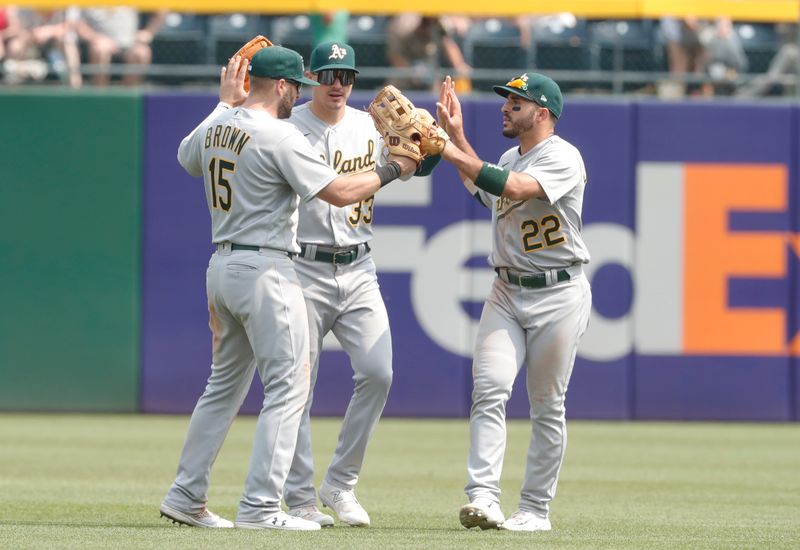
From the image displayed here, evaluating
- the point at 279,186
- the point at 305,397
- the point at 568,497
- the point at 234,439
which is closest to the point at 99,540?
the point at 305,397

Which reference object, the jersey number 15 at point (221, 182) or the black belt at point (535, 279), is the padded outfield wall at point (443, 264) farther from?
the jersey number 15 at point (221, 182)

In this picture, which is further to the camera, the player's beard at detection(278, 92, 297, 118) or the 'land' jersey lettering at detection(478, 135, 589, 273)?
the 'land' jersey lettering at detection(478, 135, 589, 273)

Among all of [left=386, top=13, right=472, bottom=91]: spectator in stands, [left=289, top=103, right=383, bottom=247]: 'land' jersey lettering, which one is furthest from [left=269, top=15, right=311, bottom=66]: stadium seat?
[left=289, top=103, right=383, bottom=247]: 'land' jersey lettering

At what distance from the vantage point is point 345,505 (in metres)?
6.98

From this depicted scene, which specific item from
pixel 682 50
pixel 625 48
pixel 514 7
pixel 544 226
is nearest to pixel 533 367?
pixel 544 226

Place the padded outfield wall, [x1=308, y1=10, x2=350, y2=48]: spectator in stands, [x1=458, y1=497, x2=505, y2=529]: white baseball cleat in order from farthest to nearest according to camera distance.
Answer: [x1=308, y1=10, x2=350, y2=48]: spectator in stands → the padded outfield wall → [x1=458, y1=497, x2=505, y2=529]: white baseball cleat

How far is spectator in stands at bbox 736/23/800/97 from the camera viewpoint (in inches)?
543

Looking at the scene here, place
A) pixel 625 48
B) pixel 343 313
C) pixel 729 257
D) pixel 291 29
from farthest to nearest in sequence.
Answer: pixel 291 29
pixel 625 48
pixel 729 257
pixel 343 313

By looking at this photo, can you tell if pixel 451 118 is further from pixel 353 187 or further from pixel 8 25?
pixel 8 25

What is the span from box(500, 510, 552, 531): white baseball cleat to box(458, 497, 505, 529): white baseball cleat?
8 cm

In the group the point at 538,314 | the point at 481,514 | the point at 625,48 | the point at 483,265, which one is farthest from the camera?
the point at 625,48

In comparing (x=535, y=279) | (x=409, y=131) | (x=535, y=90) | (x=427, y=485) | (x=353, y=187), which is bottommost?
(x=427, y=485)

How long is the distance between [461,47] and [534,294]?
23.5 feet

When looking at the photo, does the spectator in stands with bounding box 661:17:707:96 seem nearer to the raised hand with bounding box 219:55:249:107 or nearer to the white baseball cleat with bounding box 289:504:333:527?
the raised hand with bounding box 219:55:249:107
